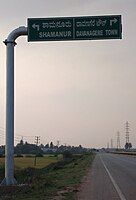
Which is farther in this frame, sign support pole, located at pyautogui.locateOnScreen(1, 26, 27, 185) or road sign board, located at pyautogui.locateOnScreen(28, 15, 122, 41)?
road sign board, located at pyautogui.locateOnScreen(28, 15, 122, 41)

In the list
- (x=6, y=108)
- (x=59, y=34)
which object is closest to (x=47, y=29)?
(x=59, y=34)

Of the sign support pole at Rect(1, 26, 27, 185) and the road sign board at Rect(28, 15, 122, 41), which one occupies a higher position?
the road sign board at Rect(28, 15, 122, 41)

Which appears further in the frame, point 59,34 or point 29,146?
point 29,146

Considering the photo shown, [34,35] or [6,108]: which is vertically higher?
[34,35]

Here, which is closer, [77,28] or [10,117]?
[10,117]

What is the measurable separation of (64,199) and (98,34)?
302 inches

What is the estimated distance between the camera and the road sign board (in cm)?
2008

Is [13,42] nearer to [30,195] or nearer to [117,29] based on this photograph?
[117,29]

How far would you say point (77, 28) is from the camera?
66.2 feet

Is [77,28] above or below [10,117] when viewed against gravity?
above

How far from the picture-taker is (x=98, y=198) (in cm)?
1593

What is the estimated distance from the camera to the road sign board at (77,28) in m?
20.1

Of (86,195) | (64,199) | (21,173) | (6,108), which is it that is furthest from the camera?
(21,173)

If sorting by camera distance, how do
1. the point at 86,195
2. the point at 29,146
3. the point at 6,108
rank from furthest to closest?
the point at 29,146
the point at 6,108
the point at 86,195
